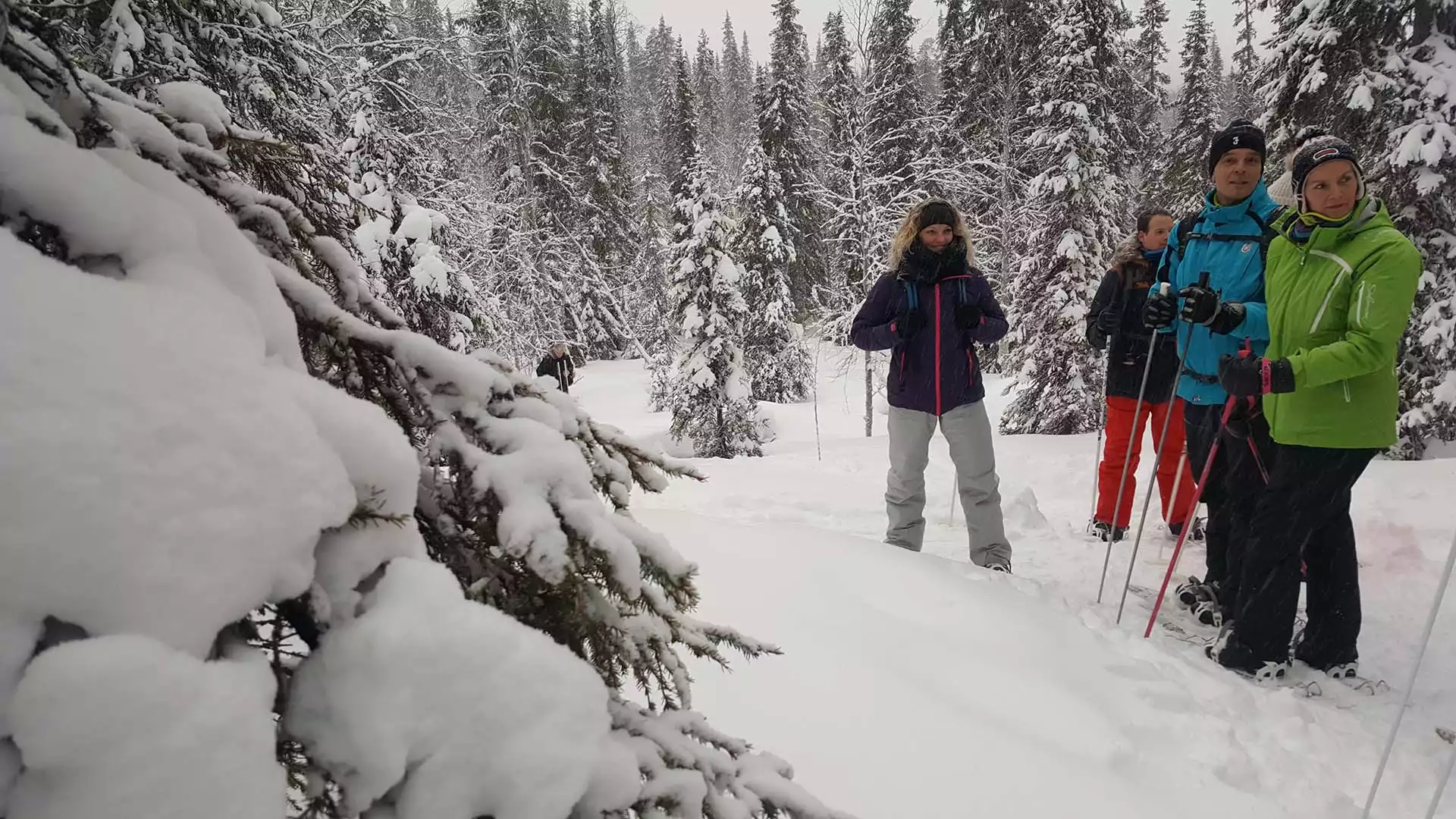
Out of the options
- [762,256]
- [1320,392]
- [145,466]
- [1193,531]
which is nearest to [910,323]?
[1320,392]

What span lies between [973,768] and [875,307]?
258cm

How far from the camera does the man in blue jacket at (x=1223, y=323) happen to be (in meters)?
3.38

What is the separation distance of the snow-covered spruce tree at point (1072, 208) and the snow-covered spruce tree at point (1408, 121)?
172 inches

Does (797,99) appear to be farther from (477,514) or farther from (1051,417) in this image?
(477,514)

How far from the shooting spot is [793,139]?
2034 cm

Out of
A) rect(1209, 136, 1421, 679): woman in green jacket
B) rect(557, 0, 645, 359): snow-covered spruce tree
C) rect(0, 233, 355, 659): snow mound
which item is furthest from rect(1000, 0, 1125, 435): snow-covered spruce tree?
rect(557, 0, 645, 359): snow-covered spruce tree

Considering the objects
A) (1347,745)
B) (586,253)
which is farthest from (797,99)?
(1347,745)

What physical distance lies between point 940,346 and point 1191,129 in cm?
2098

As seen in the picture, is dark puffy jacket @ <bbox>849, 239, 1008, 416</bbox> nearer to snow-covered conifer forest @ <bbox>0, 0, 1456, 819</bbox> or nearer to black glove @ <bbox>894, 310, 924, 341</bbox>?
black glove @ <bbox>894, 310, 924, 341</bbox>

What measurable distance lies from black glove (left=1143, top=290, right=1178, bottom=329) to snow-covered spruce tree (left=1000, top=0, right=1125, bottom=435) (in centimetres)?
804

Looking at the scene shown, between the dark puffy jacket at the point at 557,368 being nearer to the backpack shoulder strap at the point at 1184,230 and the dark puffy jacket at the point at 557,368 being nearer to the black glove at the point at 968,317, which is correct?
the black glove at the point at 968,317

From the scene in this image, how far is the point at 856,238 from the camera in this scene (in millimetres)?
13969

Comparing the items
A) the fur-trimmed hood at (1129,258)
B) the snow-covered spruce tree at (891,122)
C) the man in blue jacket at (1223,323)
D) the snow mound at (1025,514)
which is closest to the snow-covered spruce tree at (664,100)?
the snow-covered spruce tree at (891,122)

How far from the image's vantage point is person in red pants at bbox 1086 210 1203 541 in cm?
459
